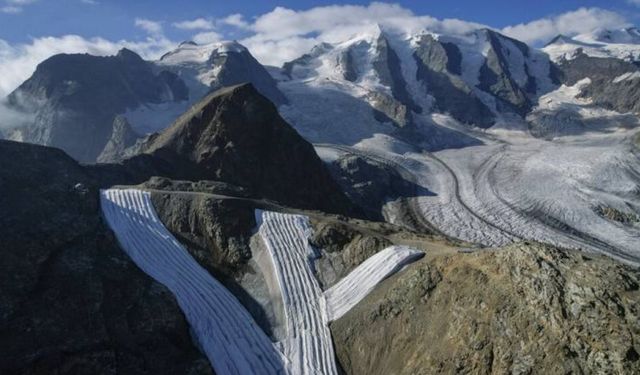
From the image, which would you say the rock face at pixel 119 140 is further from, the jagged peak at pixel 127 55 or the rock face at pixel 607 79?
the rock face at pixel 607 79

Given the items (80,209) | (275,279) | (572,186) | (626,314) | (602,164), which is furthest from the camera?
(602,164)

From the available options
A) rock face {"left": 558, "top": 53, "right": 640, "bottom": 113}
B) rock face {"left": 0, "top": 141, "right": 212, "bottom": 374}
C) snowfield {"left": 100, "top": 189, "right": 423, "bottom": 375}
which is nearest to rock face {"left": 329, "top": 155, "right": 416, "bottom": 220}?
snowfield {"left": 100, "top": 189, "right": 423, "bottom": 375}

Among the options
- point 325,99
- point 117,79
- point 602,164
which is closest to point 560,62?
point 325,99

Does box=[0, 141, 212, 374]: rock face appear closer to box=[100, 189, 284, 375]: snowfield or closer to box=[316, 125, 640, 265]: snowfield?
box=[100, 189, 284, 375]: snowfield

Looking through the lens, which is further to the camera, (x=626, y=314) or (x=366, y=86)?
(x=366, y=86)

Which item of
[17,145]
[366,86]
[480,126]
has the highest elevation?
[17,145]

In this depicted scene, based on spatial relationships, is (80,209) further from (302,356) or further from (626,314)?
(626,314)

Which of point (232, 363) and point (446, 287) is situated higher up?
point (446, 287)
